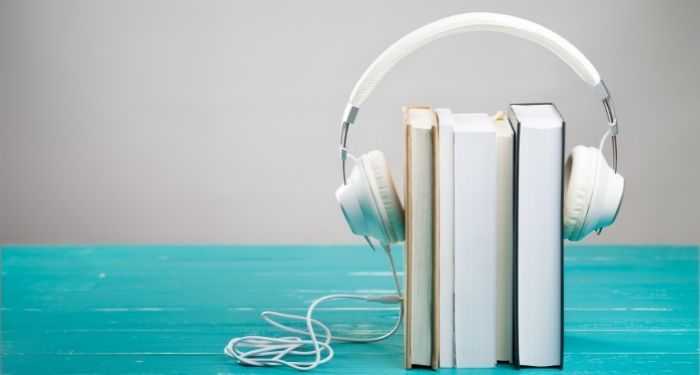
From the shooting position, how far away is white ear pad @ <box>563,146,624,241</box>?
1607mm

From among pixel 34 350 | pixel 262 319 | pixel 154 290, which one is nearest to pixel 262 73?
pixel 154 290

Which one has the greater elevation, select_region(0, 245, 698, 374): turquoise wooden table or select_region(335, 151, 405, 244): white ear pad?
select_region(335, 151, 405, 244): white ear pad

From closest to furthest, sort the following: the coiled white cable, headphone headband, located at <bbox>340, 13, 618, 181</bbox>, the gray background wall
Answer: headphone headband, located at <bbox>340, 13, 618, 181</bbox>, the coiled white cable, the gray background wall

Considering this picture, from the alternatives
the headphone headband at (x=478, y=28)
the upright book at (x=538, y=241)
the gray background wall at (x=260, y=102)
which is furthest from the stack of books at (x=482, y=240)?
the gray background wall at (x=260, y=102)

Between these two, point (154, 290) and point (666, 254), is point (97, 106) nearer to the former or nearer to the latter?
point (154, 290)

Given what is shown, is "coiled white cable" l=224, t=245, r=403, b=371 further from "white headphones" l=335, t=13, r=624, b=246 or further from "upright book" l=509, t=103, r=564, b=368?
"upright book" l=509, t=103, r=564, b=368

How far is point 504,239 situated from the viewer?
1.67 metres

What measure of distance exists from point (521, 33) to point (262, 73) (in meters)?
1.33

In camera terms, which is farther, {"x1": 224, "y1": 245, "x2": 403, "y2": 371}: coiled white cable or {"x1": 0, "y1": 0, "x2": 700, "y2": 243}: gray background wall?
{"x1": 0, "y1": 0, "x2": 700, "y2": 243}: gray background wall

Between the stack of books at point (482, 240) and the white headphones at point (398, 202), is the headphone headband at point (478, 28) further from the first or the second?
the stack of books at point (482, 240)

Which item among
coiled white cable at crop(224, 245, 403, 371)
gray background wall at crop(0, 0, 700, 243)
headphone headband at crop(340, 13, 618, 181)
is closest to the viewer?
headphone headband at crop(340, 13, 618, 181)

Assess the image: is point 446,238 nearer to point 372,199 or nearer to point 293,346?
point 372,199

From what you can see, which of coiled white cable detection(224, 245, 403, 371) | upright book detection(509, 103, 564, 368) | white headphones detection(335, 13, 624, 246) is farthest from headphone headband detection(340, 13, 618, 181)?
coiled white cable detection(224, 245, 403, 371)

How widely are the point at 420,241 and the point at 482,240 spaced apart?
0.31ft
